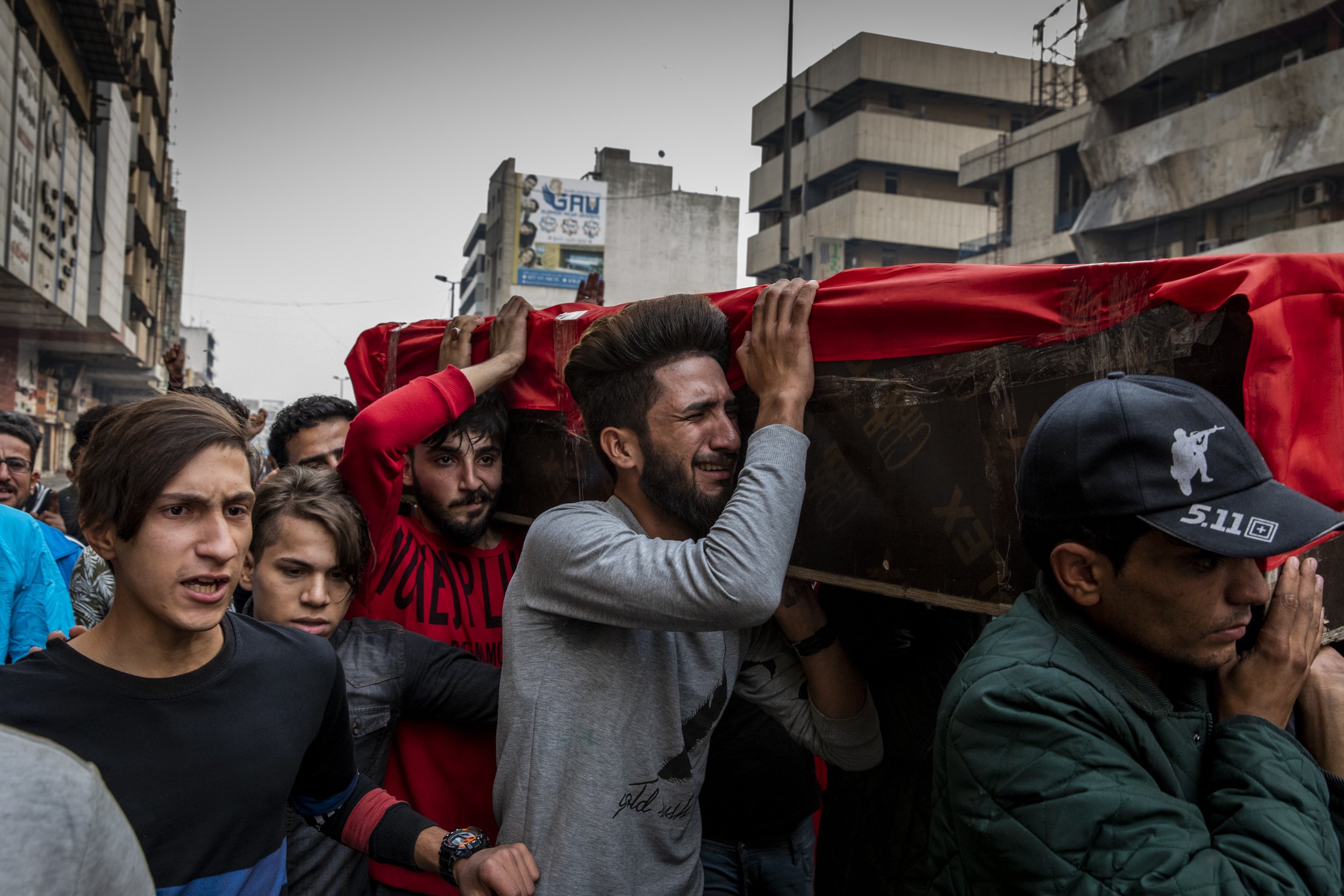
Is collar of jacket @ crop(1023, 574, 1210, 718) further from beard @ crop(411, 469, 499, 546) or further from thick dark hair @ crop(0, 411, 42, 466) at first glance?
thick dark hair @ crop(0, 411, 42, 466)

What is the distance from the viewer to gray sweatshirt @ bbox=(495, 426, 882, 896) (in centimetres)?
161

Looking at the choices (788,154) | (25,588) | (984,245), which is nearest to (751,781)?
(25,588)

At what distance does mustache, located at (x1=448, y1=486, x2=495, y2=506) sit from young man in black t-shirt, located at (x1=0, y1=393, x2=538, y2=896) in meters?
0.91

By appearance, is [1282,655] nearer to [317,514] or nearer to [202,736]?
[202,736]

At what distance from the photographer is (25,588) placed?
11.4 ft

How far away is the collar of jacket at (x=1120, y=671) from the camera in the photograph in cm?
126

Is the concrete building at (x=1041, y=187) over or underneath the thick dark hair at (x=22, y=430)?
over

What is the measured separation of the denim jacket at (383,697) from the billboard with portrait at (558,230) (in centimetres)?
4105

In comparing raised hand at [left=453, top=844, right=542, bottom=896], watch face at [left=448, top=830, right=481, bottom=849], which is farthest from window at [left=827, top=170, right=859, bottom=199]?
raised hand at [left=453, top=844, right=542, bottom=896]

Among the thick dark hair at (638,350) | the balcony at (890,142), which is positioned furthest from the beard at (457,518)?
the balcony at (890,142)

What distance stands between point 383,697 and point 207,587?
712 millimetres

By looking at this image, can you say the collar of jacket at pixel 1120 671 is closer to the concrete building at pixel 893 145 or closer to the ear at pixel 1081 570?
the ear at pixel 1081 570

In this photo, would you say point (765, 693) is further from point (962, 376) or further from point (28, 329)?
point (28, 329)

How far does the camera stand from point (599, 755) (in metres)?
1.77
